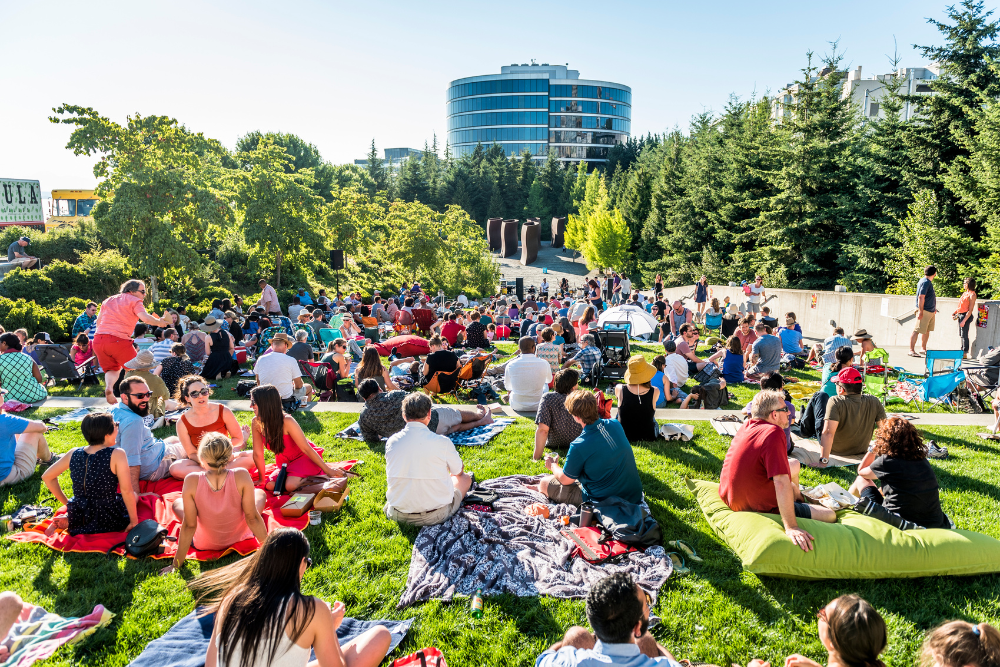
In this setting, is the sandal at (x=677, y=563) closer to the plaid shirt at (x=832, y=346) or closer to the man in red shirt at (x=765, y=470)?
the man in red shirt at (x=765, y=470)

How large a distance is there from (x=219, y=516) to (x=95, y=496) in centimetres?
128

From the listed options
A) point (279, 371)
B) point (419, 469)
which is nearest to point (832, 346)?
point (419, 469)

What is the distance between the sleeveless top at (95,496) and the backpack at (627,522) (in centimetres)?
413

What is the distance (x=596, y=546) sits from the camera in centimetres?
483

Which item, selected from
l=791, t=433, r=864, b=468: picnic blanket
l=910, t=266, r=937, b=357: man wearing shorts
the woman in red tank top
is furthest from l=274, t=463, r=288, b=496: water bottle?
l=910, t=266, r=937, b=357: man wearing shorts

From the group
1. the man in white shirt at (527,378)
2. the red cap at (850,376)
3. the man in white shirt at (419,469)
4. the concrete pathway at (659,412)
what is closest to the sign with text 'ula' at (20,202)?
the concrete pathway at (659,412)

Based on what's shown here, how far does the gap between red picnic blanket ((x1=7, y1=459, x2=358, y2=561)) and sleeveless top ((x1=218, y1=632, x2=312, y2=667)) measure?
2236mm

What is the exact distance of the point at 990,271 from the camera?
51.5 ft

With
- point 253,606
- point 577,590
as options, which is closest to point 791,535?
point 577,590

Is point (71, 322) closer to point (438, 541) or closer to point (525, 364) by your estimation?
point (525, 364)

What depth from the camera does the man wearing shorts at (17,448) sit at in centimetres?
615

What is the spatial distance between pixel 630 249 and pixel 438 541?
43180mm

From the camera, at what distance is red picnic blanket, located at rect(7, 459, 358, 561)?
487 centimetres

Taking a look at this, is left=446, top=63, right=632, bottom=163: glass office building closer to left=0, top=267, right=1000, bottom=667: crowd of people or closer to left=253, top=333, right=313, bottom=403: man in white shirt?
left=0, top=267, right=1000, bottom=667: crowd of people
